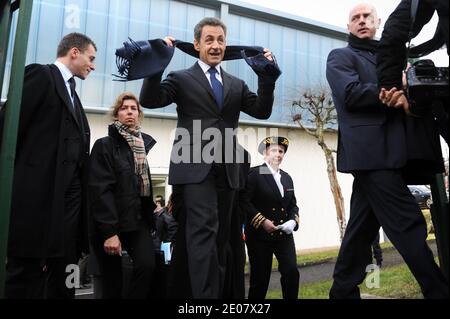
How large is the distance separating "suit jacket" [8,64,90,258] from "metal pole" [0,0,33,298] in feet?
1.54

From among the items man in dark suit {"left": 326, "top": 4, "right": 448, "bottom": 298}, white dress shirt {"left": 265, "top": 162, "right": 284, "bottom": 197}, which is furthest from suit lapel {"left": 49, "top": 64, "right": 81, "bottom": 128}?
white dress shirt {"left": 265, "top": 162, "right": 284, "bottom": 197}

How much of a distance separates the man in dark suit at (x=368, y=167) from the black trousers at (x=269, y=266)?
177cm

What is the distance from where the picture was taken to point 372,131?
220 cm

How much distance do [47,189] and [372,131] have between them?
180 cm

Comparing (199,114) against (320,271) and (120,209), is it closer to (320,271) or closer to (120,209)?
(120,209)

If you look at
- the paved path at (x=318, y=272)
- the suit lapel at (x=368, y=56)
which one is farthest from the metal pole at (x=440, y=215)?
the paved path at (x=318, y=272)

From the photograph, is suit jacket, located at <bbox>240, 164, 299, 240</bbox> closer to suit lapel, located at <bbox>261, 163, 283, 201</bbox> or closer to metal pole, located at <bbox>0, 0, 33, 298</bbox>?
suit lapel, located at <bbox>261, 163, 283, 201</bbox>

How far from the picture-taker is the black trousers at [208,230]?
2.20 metres

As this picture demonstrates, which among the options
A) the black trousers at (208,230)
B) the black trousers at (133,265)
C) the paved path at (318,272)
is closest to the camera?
the black trousers at (208,230)

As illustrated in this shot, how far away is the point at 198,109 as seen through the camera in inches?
99.8

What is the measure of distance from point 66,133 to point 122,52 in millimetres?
650

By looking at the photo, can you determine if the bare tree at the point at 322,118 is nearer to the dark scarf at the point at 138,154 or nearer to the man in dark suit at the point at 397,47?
the dark scarf at the point at 138,154

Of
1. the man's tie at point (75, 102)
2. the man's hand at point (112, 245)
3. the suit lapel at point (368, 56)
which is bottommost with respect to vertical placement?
the man's hand at point (112, 245)

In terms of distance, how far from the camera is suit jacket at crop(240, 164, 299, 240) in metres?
4.26
